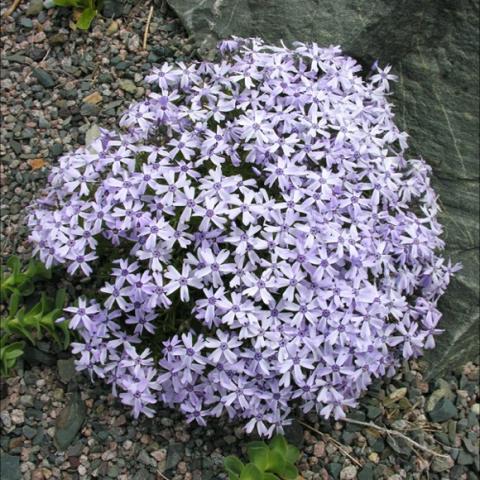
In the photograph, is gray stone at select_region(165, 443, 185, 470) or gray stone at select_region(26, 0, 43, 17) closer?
gray stone at select_region(165, 443, 185, 470)

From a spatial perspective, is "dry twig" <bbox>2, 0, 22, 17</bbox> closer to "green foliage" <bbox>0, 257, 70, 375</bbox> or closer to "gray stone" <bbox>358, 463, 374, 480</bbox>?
"green foliage" <bbox>0, 257, 70, 375</bbox>

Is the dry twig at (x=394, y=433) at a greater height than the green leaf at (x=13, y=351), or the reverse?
the green leaf at (x=13, y=351)

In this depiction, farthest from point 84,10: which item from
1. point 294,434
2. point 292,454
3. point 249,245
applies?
point 292,454

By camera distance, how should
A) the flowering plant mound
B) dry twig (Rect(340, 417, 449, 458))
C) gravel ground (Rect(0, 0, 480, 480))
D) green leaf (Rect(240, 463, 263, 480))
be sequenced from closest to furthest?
the flowering plant mound < green leaf (Rect(240, 463, 263, 480)) < gravel ground (Rect(0, 0, 480, 480)) < dry twig (Rect(340, 417, 449, 458))

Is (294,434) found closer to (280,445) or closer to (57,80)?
(280,445)

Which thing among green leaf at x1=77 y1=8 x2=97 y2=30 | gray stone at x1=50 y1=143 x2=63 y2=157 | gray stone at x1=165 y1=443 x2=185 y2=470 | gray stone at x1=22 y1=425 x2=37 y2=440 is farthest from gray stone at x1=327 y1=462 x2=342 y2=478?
green leaf at x1=77 y1=8 x2=97 y2=30

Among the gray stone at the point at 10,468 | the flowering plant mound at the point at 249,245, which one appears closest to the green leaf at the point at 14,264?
the flowering plant mound at the point at 249,245

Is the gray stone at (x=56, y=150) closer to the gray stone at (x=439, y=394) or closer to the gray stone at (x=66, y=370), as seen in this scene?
the gray stone at (x=66, y=370)
